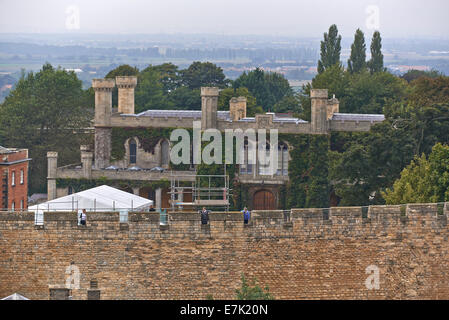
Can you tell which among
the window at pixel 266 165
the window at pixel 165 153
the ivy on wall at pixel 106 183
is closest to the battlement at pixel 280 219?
the window at pixel 266 165

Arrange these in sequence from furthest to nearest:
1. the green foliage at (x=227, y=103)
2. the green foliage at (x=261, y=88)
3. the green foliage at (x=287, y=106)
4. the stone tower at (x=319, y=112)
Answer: the green foliage at (x=261, y=88) → the green foliage at (x=287, y=106) → the green foliage at (x=227, y=103) → the stone tower at (x=319, y=112)

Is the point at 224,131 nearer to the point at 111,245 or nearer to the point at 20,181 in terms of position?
the point at 20,181

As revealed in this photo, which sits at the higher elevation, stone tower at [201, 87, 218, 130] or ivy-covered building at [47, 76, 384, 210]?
stone tower at [201, 87, 218, 130]

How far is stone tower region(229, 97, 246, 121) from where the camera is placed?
276 ft

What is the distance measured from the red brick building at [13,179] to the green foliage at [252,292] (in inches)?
1490

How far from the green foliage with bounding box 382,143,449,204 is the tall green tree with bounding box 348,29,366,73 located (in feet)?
287

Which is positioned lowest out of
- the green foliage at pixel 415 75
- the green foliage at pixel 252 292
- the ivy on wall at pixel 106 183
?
the ivy on wall at pixel 106 183

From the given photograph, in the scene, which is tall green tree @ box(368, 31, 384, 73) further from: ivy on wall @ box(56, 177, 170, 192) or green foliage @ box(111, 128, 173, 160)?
ivy on wall @ box(56, 177, 170, 192)

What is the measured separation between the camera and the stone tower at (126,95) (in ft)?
292

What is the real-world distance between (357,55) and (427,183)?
311 ft

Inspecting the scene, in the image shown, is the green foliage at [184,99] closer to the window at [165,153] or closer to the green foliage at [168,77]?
the green foliage at [168,77]

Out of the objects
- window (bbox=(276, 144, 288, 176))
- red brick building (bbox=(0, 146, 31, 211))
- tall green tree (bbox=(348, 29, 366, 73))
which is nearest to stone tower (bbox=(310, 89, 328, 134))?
window (bbox=(276, 144, 288, 176))
